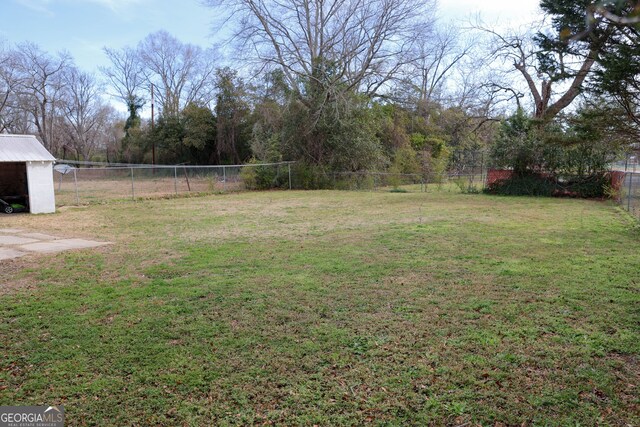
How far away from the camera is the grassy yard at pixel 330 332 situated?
2.76m

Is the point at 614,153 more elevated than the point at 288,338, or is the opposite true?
the point at 614,153

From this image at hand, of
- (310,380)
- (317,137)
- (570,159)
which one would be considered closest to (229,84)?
(317,137)

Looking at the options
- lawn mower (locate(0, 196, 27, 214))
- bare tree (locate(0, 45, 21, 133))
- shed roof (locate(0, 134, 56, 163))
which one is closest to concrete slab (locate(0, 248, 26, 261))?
shed roof (locate(0, 134, 56, 163))

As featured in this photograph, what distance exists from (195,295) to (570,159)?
662 inches

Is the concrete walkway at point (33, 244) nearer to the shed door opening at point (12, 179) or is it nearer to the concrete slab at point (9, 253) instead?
the concrete slab at point (9, 253)

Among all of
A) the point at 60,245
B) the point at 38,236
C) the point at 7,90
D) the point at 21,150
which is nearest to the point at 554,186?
the point at 60,245

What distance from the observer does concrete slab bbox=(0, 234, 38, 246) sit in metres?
8.19

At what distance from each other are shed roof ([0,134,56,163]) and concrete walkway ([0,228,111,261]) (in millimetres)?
3816

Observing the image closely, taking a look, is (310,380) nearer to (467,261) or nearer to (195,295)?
(195,295)

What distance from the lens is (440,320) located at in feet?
13.4

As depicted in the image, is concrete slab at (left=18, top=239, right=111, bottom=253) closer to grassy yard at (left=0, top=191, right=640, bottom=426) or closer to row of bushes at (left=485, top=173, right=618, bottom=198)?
grassy yard at (left=0, top=191, right=640, bottom=426)

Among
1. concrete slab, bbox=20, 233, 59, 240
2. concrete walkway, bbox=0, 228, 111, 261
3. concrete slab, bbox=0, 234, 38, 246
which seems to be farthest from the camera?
concrete slab, bbox=20, 233, 59, 240

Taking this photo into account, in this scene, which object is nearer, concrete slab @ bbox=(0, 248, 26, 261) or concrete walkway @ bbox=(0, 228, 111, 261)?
concrete slab @ bbox=(0, 248, 26, 261)

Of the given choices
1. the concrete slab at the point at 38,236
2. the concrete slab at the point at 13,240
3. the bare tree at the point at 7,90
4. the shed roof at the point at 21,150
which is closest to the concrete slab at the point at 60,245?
the concrete slab at the point at 13,240
